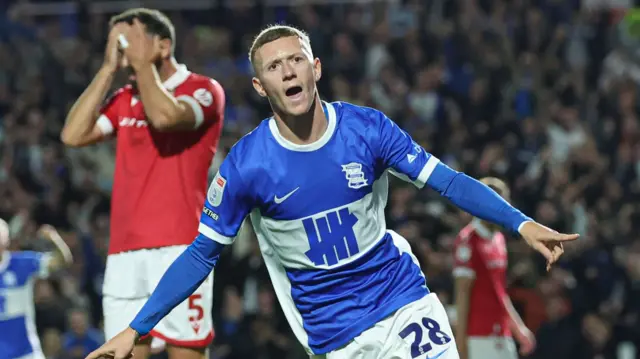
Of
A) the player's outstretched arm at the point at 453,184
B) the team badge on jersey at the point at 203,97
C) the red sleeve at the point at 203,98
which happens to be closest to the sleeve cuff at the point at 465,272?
the red sleeve at the point at 203,98

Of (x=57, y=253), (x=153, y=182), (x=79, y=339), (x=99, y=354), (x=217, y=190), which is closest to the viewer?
(x=99, y=354)

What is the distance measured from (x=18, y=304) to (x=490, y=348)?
3.21m

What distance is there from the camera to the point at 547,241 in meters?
4.49

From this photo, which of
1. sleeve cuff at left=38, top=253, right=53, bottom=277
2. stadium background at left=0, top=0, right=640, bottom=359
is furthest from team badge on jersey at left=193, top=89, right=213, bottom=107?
stadium background at left=0, top=0, right=640, bottom=359

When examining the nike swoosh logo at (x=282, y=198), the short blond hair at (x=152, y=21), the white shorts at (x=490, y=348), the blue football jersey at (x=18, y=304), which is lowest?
the white shorts at (x=490, y=348)

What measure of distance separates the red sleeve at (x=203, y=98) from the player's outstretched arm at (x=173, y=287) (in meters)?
1.32

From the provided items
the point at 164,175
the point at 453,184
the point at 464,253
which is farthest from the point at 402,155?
the point at 464,253

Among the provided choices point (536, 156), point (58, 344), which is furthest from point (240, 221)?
point (536, 156)

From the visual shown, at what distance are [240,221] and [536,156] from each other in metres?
8.56

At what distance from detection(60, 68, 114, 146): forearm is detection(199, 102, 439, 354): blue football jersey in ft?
4.78

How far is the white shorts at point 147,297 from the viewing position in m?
6.09

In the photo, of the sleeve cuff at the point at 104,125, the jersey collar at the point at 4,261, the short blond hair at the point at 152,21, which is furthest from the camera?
the jersey collar at the point at 4,261

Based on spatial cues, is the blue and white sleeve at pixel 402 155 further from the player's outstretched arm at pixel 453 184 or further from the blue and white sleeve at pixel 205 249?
the blue and white sleeve at pixel 205 249

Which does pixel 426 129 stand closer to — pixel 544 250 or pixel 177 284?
pixel 177 284
